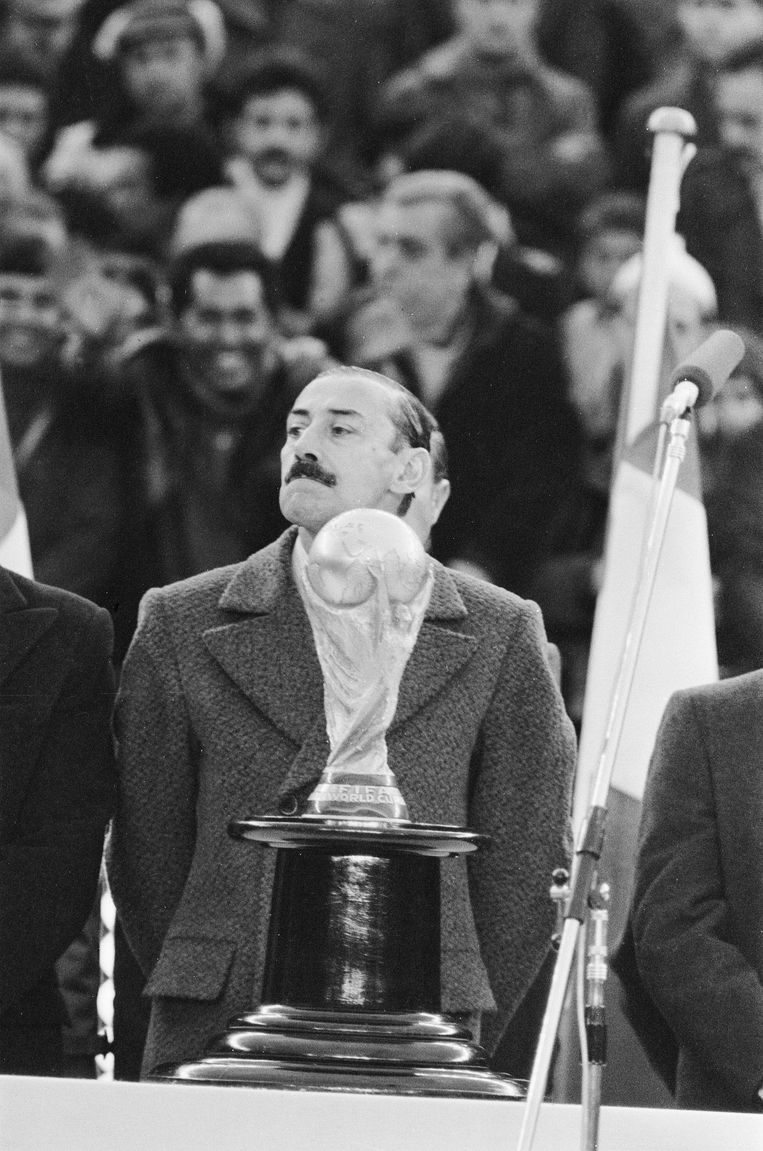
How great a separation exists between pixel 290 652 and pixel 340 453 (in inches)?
9.1

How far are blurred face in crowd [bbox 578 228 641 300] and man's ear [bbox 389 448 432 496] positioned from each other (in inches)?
83.6

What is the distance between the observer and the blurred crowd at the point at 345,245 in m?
4.38

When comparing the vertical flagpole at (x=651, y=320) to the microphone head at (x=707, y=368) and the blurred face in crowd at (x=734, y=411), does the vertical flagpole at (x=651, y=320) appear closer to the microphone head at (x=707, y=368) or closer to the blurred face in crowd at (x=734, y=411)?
the blurred face in crowd at (x=734, y=411)

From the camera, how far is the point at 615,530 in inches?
152

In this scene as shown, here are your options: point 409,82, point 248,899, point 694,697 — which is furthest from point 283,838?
point 409,82

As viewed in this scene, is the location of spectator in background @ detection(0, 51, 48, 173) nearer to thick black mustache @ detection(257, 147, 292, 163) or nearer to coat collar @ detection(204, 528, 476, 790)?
thick black mustache @ detection(257, 147, 292, 163)

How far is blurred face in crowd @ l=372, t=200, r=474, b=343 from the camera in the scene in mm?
4520

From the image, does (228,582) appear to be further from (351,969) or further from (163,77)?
(163,77)

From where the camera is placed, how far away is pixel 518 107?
455 cm

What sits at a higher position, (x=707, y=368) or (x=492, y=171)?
(x=492, y=171)

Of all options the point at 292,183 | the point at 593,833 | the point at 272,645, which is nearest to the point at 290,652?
the point at 272,645

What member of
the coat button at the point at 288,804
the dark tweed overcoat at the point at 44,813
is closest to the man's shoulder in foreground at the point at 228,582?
the dark tweed overcoat at the point at 44,813

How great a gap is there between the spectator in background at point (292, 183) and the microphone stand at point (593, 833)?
2807 mm

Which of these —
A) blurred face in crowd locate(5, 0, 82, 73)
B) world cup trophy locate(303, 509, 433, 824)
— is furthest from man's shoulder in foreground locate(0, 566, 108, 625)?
blurred face in crowd locate(5, 0, 82, 73)
